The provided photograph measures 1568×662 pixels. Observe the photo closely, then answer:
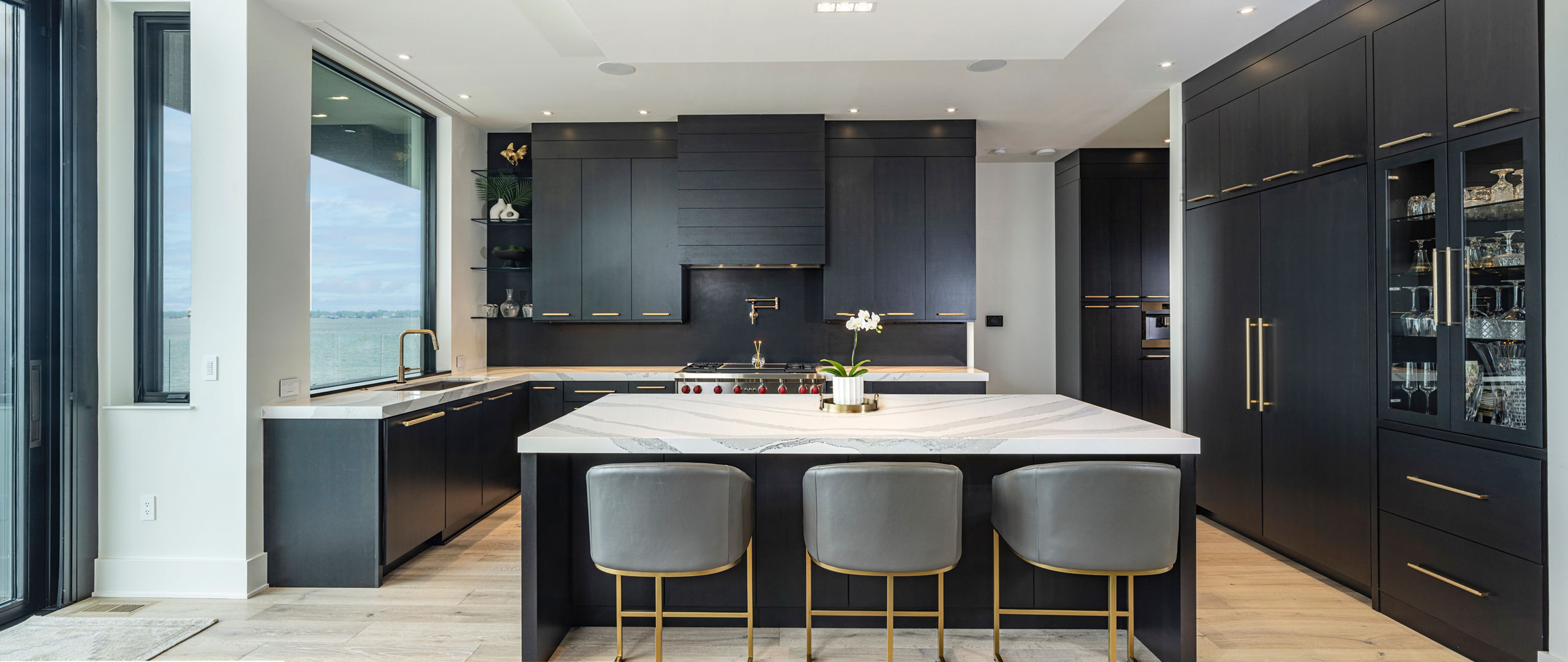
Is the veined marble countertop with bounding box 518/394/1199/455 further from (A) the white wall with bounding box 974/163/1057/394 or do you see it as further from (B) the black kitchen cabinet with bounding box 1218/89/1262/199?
(A) the white wall with bounding box 974/163/1057/394

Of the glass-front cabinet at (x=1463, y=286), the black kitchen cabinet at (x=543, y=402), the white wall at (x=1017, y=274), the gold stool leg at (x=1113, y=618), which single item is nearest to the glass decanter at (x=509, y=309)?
the black kitchen cabinet at (x=543, y=402)

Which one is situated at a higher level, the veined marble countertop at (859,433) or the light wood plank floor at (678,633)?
the veined marble countertop at (859,433)

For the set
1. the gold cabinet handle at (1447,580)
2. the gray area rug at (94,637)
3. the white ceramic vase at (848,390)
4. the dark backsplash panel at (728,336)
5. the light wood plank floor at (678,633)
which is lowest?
the light wood plank floor at (678,633)

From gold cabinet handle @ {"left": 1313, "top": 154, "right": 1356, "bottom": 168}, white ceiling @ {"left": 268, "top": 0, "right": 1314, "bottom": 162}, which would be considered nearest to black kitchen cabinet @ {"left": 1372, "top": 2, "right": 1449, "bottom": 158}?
gold cabinet handle @ {"left": 1313, "top": 154, "right": 1356, "bottom": 168}

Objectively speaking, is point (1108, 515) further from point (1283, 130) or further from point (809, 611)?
point (1283, 130)

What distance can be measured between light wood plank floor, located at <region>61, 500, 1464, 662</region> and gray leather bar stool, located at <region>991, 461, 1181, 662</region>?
57 cm

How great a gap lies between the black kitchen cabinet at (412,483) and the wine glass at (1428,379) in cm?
415

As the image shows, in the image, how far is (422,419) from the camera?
10.6 feet

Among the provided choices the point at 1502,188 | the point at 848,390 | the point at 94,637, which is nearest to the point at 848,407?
the point at 848,390

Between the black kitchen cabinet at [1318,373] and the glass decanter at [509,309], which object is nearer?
the black kitchen cabinet at [1318,373]

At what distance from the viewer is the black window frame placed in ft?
9.32

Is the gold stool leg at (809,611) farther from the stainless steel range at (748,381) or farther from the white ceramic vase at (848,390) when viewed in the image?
the stainless steel range at (748,381)

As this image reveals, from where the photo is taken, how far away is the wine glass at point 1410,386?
8.36 ft

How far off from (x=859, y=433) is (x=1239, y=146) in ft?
9.27
